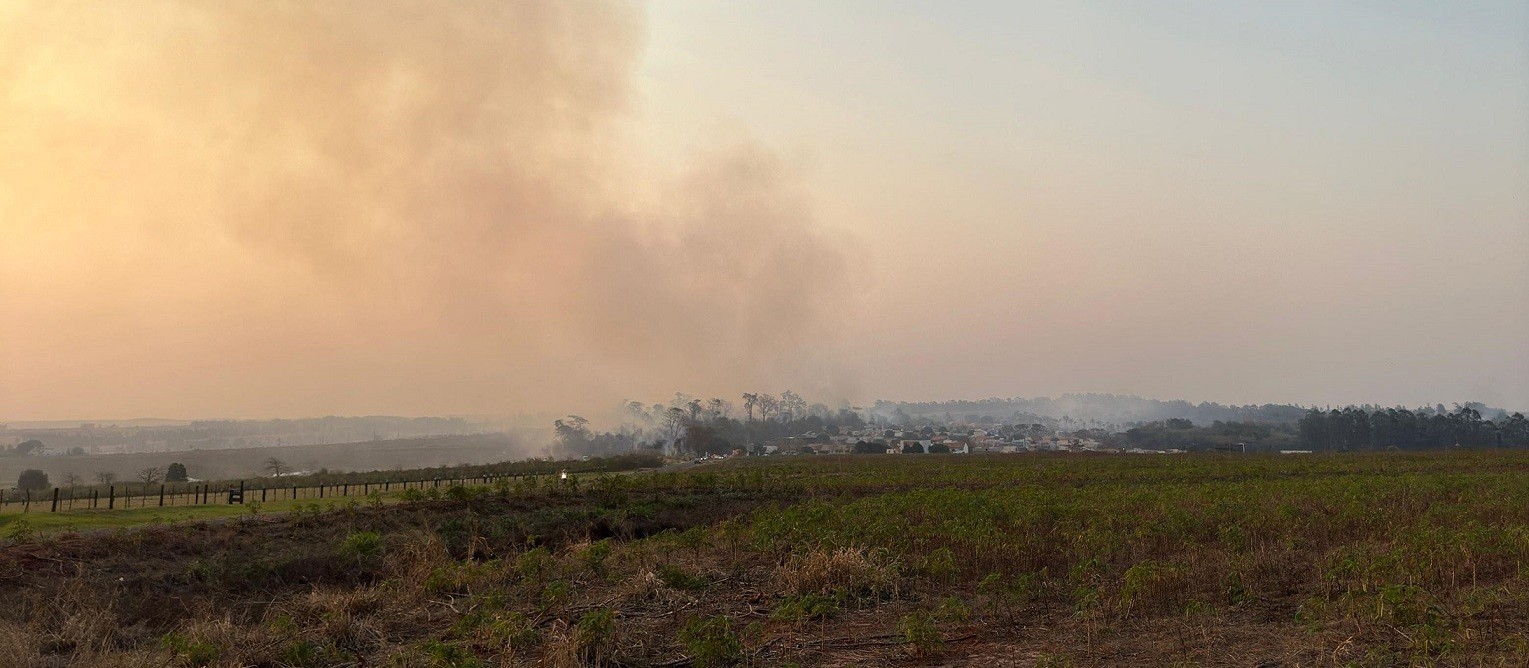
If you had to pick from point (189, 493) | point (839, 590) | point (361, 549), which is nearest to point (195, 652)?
point (839, 590)

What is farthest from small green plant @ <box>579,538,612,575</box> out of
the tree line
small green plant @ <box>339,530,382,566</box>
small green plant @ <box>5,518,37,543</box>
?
the tree line

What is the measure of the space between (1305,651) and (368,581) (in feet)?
69.0

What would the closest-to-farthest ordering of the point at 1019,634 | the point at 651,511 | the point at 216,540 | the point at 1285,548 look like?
the point at 1019,634 < the point at 1285,548 < the point at 216,540 < the point at 651,511

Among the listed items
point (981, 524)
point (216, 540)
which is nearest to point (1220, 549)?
point (981, 524)

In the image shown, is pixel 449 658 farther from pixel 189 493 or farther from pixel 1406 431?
pixel 1406 431

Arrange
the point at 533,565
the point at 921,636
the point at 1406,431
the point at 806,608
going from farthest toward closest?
1. the point at 1406,431
2. the point at 533,565
3. the point at 806,608
4. the point at 921,636

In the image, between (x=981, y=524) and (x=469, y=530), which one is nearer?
(x=981, y=524)

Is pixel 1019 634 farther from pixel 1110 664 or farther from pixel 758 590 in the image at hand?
pixel 758 590

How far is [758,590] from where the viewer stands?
15.4m

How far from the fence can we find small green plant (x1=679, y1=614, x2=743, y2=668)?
29.7 metres

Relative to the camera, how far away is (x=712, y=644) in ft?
35.5

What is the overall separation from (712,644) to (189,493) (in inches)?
1801

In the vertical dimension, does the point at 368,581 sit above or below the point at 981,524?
below

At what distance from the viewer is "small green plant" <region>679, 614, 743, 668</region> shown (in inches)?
423
